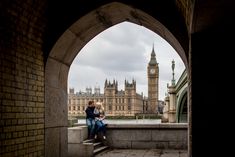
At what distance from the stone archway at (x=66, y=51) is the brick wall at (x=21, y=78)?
357mm

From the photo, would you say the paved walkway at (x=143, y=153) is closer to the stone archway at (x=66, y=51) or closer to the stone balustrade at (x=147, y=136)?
the stone balustrade at (x=147, y=136)

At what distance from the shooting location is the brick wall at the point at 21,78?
5.98 m

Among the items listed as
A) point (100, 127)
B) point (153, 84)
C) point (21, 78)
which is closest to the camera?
point (21, 78)

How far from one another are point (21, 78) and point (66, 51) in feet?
6.44

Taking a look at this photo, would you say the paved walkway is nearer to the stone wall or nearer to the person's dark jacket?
the stone wall

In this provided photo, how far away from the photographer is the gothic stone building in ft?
440

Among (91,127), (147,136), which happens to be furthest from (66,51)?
(147,136)

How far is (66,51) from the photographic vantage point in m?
8.34

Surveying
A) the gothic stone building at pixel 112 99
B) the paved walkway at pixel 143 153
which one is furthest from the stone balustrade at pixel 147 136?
the gothic stone building at pixel 112 99

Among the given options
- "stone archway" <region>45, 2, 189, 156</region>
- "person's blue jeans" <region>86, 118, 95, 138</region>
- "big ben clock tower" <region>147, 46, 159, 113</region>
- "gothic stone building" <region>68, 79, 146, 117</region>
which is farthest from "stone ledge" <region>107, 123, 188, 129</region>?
"gothic stone building" <region>68, 79, 146, 117</region>

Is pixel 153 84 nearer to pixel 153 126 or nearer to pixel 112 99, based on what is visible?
pixel 112 99
